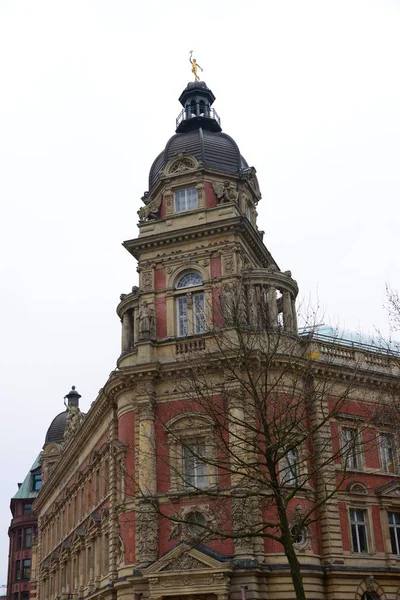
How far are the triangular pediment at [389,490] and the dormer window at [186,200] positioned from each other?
16.7m

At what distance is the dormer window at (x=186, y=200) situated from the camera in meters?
39.6

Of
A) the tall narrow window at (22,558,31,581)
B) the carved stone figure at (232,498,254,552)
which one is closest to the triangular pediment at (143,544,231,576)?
the carved stone figure at (232,498,254,552)

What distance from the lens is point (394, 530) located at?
34.7 metres

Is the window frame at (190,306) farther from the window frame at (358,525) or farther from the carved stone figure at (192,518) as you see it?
the window frame at (358,525)

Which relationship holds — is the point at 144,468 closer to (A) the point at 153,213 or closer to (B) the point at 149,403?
(B) the point at 149,403

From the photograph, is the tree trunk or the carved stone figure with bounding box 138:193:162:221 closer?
the tree trunk

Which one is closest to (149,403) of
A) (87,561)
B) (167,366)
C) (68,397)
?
(167,366)

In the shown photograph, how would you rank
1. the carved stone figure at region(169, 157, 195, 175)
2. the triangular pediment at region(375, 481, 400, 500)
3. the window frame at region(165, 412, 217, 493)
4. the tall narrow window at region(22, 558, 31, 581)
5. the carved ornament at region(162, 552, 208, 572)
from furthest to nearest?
the tall narrow window at region(22, 558, 31, 581) < the carved stone figure at region(169, 157, 195, 175) < the triangular pediment at region(375, 481, 400, 500) < the window frame at region(165, 412, 217, 493) < the carved ornament at region(162, 552, 208, 572)

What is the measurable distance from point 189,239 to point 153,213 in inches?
128

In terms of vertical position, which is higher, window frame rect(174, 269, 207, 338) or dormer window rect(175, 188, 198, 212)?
dormer window rect(175, 188, 198, 212)

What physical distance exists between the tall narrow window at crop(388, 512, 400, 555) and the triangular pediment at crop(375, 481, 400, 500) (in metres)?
0.93

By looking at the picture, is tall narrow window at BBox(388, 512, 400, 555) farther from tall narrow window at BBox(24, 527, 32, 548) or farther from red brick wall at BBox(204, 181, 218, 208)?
tall narrow window at BBox(24, 527, 32, 548)

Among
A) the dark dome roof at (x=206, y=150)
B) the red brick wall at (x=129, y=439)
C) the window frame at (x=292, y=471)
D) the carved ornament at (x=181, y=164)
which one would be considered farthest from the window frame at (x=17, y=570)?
the window frame at (x=292, y=471)

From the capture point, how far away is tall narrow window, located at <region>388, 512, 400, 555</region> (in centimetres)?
3428
